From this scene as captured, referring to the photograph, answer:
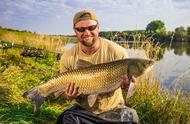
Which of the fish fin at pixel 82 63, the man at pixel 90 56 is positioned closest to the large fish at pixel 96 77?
the fish fin at pixel 82 63

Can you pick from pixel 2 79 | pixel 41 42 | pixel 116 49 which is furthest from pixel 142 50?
pixel 41 42

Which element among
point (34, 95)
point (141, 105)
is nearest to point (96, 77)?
point (34, 95)

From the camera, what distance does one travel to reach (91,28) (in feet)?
14.8

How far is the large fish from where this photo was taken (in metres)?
4.09

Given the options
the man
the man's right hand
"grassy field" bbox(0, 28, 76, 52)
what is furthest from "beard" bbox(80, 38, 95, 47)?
"grassy field" bbox(0, 28, 76, 52)

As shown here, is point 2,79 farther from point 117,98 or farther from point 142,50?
point 117,98

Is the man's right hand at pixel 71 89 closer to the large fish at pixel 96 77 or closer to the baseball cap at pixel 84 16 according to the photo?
the large fish at pixel 96 77

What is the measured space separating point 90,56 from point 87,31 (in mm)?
336

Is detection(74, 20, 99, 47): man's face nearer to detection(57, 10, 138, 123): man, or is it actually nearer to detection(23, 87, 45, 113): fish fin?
detection(57, 10, 138, 123): man

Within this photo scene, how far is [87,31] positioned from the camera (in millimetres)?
4457

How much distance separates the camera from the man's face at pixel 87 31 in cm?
446

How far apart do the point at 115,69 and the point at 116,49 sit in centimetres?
60

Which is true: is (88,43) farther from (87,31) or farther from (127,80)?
(127,80)

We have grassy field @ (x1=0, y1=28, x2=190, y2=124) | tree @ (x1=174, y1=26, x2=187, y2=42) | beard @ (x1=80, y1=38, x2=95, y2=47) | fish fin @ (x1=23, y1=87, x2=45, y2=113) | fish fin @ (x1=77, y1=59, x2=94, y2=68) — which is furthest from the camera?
tree @ (x1=174, y1=26, x2=187, y2=42)
